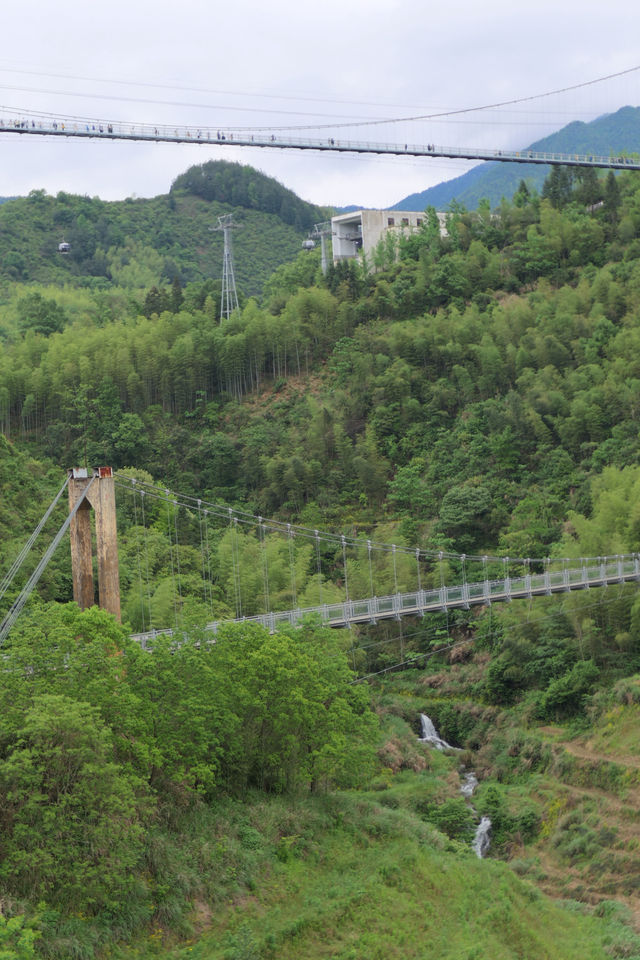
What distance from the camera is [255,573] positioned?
87.5 feet

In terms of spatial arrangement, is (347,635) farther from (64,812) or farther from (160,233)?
(160,233)

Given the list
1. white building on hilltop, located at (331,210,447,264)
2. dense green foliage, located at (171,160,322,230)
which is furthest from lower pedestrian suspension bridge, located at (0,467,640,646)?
dense green foliage, located at (171,160,322,230)

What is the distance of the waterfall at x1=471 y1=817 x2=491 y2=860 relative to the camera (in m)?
19.3

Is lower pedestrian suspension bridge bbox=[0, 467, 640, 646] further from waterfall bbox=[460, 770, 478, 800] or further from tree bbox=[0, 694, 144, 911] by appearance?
waterfall bbox=[460, 770, 478, 800]

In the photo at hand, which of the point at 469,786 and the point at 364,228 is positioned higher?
the point at 364,228

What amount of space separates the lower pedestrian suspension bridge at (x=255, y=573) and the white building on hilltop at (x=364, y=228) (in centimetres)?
2184

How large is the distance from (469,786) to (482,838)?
2.71 m

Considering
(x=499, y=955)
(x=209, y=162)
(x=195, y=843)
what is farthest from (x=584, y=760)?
(x=209, y=162)

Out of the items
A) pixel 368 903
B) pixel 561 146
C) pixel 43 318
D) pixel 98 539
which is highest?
pixel 561 146

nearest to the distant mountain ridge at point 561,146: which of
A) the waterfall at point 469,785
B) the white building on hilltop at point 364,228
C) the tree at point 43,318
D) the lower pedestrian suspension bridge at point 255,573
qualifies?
the white building on hilltop at point 364,228

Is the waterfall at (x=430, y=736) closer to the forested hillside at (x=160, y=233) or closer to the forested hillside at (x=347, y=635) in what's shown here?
the forested hillside at (x=347, y=635)

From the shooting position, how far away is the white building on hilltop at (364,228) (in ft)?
171

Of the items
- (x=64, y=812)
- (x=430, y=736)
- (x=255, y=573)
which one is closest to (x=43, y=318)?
(x=255, y=573)

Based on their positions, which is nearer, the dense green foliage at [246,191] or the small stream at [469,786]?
the small stream at [469,786]
